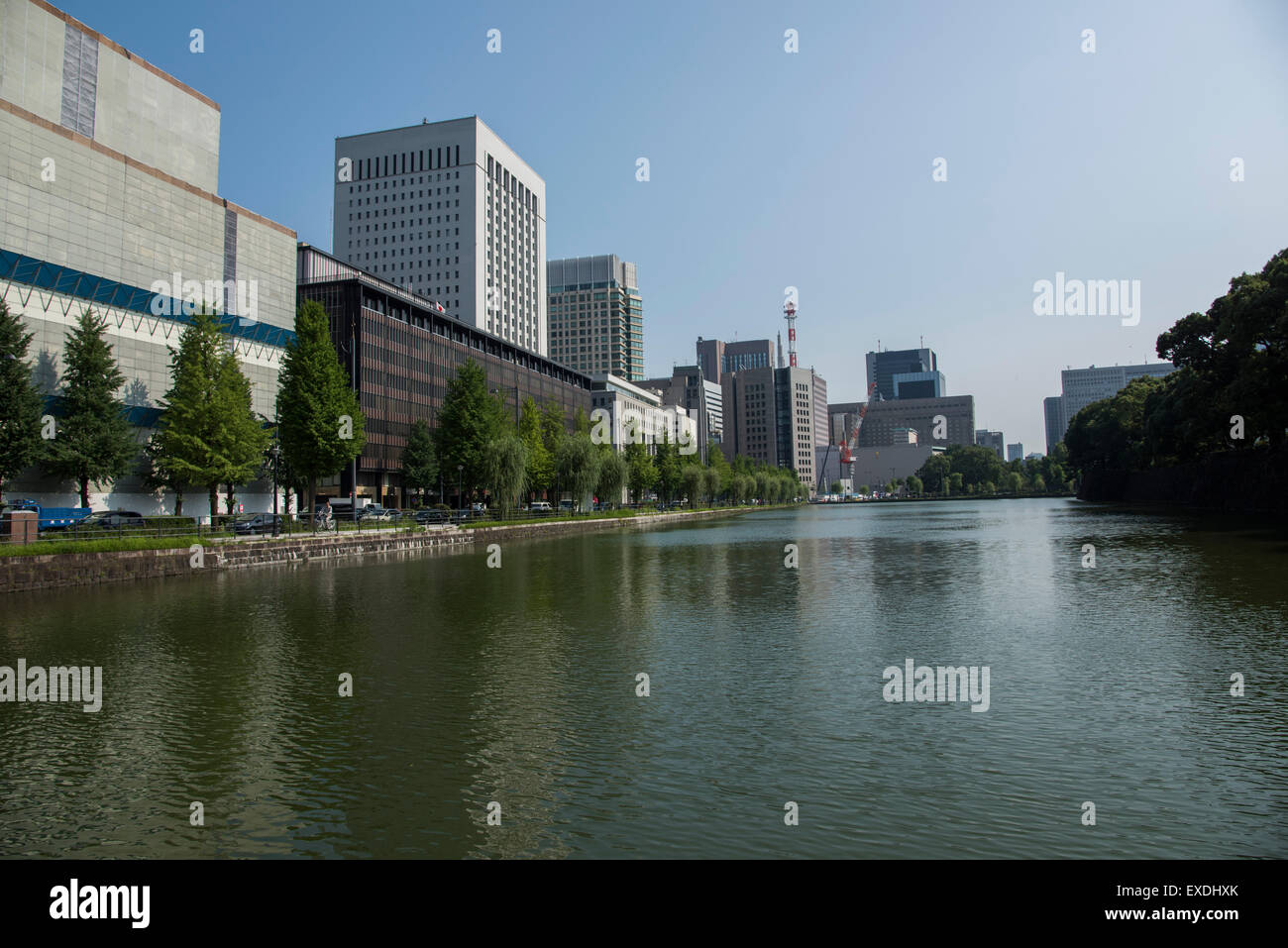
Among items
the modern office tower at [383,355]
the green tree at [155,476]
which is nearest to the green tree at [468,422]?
the modern office tower at [383,355]

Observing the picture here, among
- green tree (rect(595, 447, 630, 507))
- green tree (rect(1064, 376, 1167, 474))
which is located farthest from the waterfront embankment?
green tree (rect(1064, 376, 1167, 474))

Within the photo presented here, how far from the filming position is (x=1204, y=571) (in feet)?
86.2

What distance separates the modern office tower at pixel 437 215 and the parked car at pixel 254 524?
319ft

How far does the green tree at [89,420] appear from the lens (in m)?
47.6

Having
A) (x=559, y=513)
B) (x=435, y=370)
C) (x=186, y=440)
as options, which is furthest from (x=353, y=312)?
(x=186, y=440)

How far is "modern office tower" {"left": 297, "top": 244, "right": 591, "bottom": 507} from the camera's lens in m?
95.8

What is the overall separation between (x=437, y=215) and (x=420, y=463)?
7354cm

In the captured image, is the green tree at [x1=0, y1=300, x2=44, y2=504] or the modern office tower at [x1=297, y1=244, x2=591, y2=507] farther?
the modern office tower at [x1=297, y1=244, x2=591, y2=507]

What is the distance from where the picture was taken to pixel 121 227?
56.1m

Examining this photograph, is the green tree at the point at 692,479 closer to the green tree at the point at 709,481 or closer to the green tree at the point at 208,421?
the green tree at the point at 709,481

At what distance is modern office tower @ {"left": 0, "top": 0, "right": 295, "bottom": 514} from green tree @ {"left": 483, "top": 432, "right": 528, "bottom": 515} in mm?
18339

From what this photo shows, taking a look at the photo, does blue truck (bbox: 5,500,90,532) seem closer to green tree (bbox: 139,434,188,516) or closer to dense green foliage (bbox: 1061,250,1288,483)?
green tree (bbox: 139,434,188,516)
